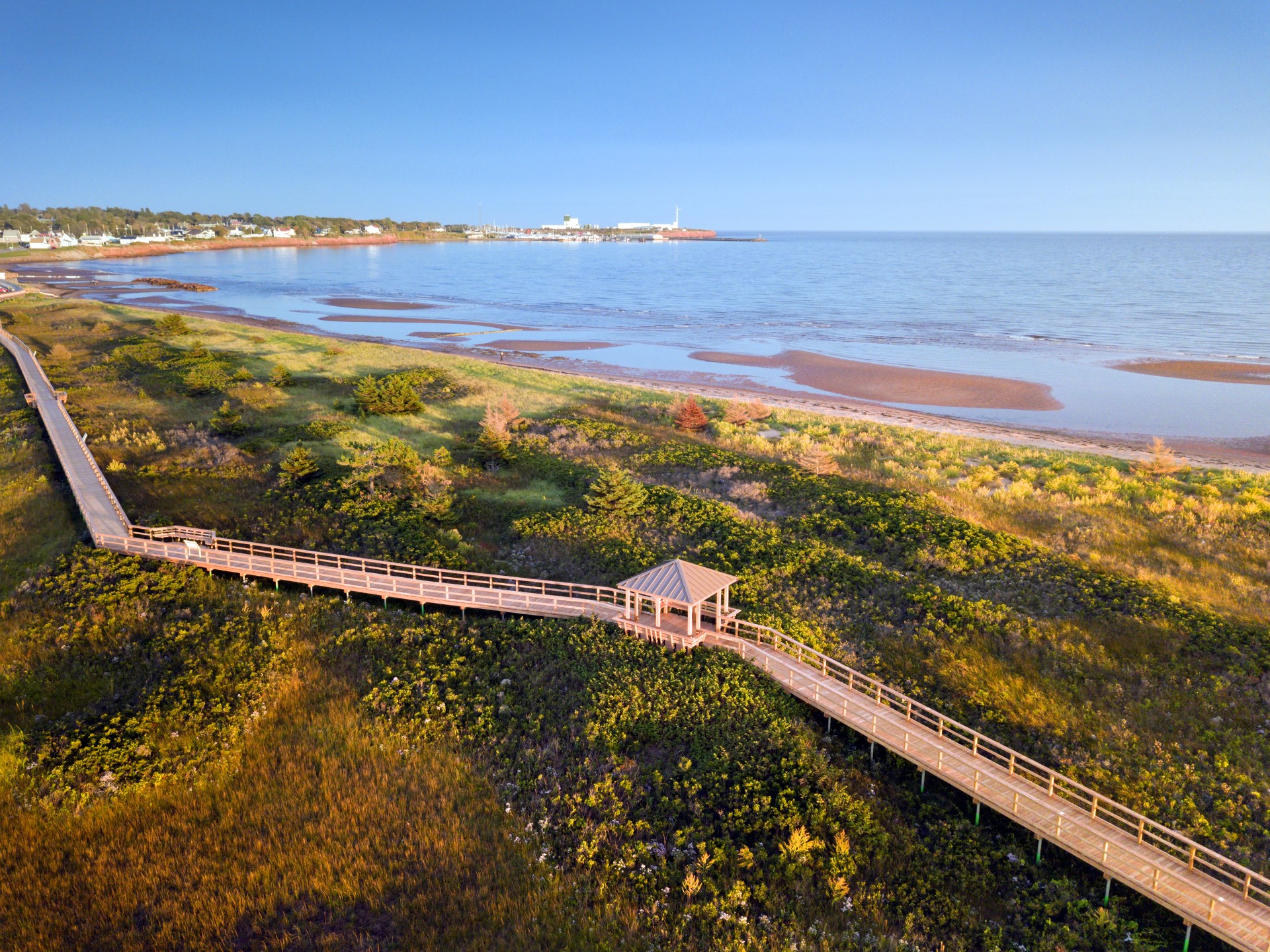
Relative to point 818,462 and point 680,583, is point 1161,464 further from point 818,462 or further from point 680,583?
point 680,583

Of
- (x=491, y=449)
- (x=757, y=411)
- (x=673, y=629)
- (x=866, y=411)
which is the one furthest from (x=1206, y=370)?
(x=673, y=629)

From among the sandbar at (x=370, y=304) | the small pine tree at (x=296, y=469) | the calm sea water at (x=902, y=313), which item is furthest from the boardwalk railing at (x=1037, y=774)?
the sandbar at (x=370, y=304)

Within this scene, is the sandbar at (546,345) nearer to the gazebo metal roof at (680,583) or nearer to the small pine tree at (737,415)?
the small pine tree at (737,415)

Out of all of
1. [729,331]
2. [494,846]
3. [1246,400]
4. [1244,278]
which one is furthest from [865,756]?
[1244,278]

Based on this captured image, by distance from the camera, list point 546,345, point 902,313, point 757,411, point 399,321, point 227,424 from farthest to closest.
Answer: point 902,313 < point 399,321 < point 546,345 < point 757,411 < point 227,424

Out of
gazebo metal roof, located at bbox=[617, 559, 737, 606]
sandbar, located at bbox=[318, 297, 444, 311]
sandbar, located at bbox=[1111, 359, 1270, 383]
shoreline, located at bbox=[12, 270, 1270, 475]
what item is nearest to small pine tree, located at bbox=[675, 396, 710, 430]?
shoreline, located at bbox=[12, 270, 1270, 475]

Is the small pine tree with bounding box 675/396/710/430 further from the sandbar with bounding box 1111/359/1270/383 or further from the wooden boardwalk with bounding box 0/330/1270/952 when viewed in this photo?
the sandbar with bounding box 1111/359/1270/383

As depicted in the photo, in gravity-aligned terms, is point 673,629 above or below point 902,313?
below
